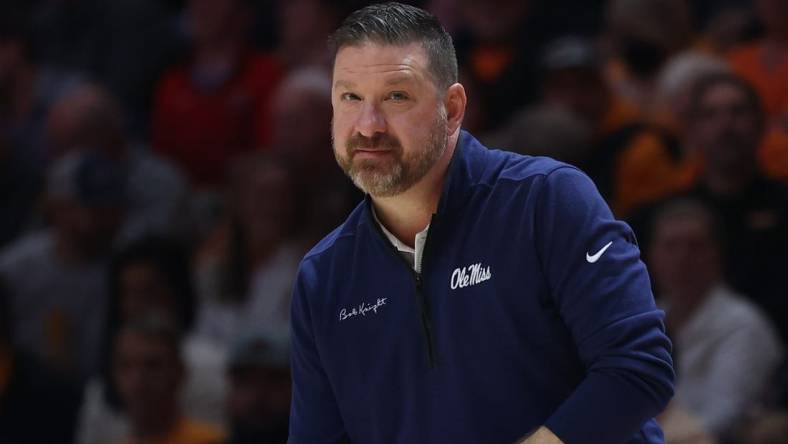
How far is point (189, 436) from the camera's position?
602cm

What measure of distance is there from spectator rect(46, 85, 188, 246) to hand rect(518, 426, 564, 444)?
14.7 ft

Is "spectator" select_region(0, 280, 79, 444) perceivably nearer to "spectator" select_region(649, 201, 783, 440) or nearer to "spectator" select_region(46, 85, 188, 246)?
"spectator" select_region(46, 85, 188, 246)

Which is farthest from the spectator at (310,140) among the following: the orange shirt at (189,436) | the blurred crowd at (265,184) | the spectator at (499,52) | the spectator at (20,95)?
the spectator at (20,95)

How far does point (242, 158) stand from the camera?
7.36 metres

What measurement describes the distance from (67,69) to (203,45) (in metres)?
1.12

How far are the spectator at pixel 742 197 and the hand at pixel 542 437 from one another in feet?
11.2

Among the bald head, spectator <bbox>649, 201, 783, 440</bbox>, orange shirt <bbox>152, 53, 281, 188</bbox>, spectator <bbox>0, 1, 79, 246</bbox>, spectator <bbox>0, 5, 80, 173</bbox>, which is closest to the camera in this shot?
spectator <bbox>649, 201, 783, 440</bbox>

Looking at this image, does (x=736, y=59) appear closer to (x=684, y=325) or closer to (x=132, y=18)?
(x=684, y=325)

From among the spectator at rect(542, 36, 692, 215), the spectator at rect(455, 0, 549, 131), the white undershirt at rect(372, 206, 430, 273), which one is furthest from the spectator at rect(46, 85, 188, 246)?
the white undershirt at rect(372, 206, 430, 273)

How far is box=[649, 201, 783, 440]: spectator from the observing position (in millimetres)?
5605

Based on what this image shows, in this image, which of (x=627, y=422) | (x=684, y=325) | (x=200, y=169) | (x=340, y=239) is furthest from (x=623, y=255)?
(x=200, y=169)

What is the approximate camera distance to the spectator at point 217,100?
781 cm

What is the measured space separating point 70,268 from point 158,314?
896mm

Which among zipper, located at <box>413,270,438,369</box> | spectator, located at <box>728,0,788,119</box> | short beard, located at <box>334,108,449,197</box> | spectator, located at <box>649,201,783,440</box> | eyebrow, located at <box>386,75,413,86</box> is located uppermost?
eyebrow, located at <box>386,75,413,86</box>
